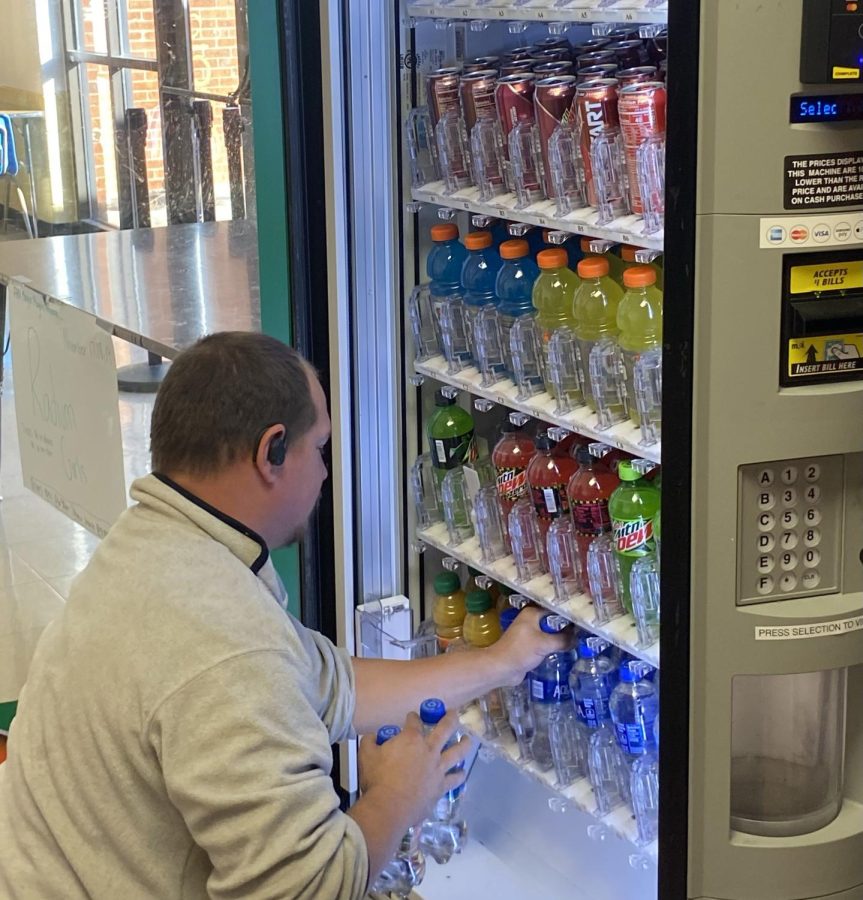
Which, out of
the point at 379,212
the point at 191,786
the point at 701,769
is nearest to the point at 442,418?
the point at 379,212

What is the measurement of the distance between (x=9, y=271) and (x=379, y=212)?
1.55 m

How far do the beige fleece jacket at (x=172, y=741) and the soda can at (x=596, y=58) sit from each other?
45.3 inches

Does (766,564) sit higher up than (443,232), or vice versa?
(443,232)

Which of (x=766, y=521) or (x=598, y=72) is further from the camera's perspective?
(x=598, y=72)

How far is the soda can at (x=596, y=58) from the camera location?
8.10 feet

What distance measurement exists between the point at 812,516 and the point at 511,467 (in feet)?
2.98

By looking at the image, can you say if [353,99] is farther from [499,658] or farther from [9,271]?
[9,271]

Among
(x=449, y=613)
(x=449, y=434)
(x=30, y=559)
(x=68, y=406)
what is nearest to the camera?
(x=449, y=434)

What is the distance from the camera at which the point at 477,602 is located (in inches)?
113

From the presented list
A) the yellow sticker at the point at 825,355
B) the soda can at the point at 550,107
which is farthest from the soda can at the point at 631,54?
the yellow sticker at the point at 825,355

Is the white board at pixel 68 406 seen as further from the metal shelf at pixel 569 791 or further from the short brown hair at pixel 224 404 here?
the short brown hair at pixel 224 404

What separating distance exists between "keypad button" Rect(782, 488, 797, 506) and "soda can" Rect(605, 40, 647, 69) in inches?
37.3

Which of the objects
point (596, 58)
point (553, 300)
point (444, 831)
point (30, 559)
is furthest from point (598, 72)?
point (30, 559)

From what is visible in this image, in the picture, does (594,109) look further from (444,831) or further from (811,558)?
(444,831)
